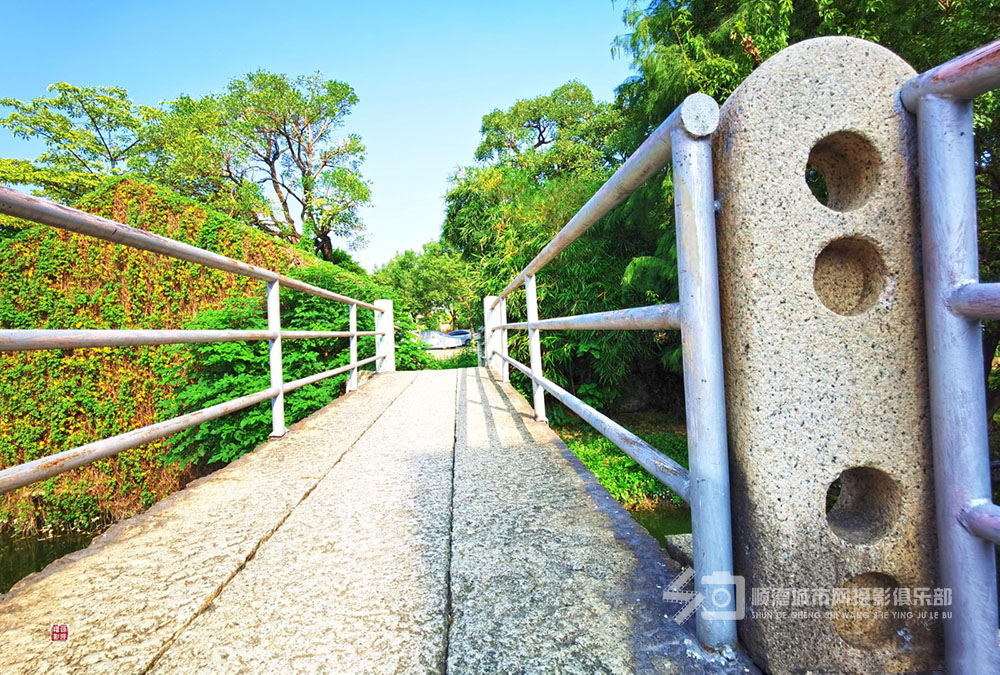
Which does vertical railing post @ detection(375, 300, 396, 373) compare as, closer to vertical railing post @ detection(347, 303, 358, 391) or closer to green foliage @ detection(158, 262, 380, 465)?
green foliage @ detection(158, 262, 380, 465)

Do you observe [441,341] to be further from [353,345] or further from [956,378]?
[956,378]

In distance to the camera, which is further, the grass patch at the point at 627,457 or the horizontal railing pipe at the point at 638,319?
the grass patch at the point at 627,457

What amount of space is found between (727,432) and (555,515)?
0.80m

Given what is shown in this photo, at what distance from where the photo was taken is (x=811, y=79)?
0.82 metres

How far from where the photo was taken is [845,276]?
2.90ft

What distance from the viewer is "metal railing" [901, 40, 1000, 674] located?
71 centimetres

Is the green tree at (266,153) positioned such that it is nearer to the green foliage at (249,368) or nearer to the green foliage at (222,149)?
the green foliage at (222,149)

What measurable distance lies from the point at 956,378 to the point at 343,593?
51.9 inches

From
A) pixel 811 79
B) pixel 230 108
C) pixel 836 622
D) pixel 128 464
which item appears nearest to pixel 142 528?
pixel 836 622

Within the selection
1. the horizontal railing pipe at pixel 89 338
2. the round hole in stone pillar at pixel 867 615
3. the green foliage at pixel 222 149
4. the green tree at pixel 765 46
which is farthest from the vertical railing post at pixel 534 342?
the green foliage at pixel 222 149

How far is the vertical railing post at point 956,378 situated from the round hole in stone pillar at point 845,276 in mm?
95

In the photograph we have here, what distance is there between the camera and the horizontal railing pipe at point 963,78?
670 mm

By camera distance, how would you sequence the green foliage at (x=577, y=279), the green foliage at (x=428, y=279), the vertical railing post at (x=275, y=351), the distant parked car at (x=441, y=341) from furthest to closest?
the distant parked car at (x=441, y=341)
the green foliage at (x=428, y=279)
the green foliage at (x=577, y=279)
the vertical railing post at (x=275, y=351)

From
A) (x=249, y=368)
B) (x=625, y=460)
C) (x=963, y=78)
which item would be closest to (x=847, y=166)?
(x=963, y=78)
